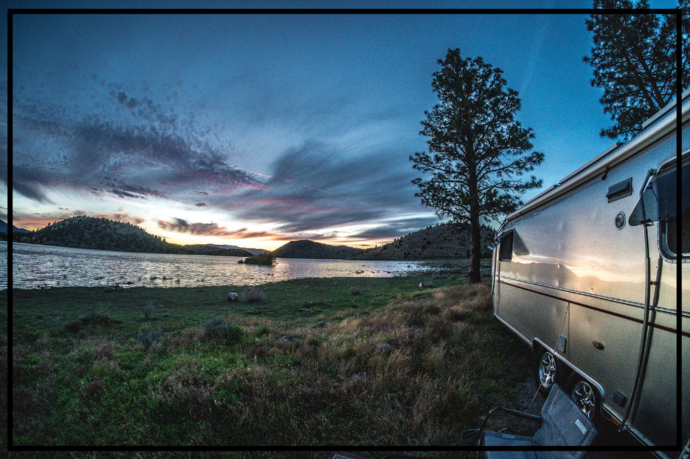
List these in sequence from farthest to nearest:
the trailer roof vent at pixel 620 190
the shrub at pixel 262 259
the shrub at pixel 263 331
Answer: the shrub at pixel 262 259 < the shrub at pixel 263 331 < the trailer roof vent at pixel 620 190

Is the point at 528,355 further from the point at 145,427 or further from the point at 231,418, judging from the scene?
the point at 145,427

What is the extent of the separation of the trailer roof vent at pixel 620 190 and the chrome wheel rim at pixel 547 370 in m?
2.55

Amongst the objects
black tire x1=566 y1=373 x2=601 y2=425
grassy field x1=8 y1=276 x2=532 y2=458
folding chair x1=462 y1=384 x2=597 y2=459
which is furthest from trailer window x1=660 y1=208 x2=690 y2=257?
grassy field x1=8 y1=276 x2=532 y2=458

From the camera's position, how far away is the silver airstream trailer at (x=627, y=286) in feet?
7.59

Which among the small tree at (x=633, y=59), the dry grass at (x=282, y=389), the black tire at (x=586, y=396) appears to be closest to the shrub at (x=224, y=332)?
the dry grass at (x=282, y=389)

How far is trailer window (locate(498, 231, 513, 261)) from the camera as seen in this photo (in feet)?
21.3

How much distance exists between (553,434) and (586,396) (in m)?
1.36

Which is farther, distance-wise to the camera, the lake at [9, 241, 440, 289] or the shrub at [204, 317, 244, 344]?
the lake at [9, 241, 440, 289]

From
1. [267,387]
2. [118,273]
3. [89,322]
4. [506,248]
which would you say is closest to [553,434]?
[267,387]

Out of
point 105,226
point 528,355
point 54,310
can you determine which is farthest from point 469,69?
point 54,310

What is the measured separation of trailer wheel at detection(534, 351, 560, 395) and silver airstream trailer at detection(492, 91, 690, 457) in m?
0.03

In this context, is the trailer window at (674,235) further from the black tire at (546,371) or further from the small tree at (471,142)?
the small tree at (471,142)

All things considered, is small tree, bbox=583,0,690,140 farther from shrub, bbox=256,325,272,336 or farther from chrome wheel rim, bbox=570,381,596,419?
shrub, bbox=256,325,272,336

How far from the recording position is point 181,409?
12.4ft
